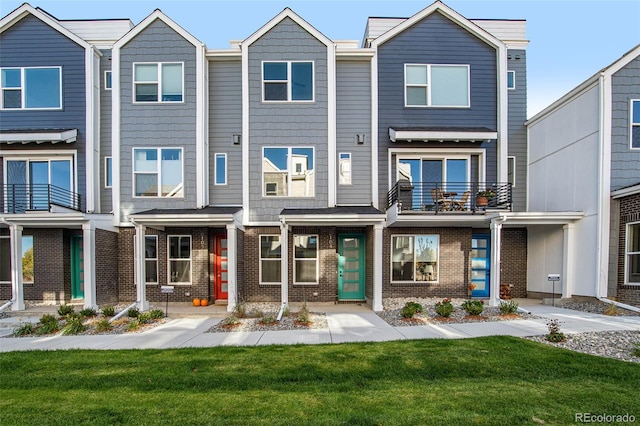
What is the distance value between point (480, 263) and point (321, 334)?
25.5 ft

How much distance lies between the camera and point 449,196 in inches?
434

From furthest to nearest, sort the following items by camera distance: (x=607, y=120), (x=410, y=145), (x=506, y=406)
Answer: (x=410, y=145)
(x=607, y=120)
(x=506, y=406)

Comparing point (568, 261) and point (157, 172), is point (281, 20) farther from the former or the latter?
point (568, 261)

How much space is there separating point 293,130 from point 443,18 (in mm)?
7184

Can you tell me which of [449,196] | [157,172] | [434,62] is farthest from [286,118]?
[449,196]

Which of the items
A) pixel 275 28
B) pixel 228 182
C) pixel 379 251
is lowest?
pixel 379 251

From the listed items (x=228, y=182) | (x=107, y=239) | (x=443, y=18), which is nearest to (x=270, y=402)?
(x=228, y=182)

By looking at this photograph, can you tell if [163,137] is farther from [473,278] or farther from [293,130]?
[473,278]

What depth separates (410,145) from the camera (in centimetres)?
1177

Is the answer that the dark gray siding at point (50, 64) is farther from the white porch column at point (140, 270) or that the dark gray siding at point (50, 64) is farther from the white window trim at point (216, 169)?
the white window trim at point (216, 169)

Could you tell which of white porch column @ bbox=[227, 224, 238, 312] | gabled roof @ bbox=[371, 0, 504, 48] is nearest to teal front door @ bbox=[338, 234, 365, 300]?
white porch column @ bbox=[227, 224, 238, 312]

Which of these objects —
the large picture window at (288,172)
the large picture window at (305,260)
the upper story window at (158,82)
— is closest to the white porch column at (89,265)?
the upper story window at (158,82)

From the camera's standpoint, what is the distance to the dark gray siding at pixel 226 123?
1166cm

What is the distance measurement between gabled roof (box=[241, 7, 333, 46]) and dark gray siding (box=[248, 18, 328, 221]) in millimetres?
101
